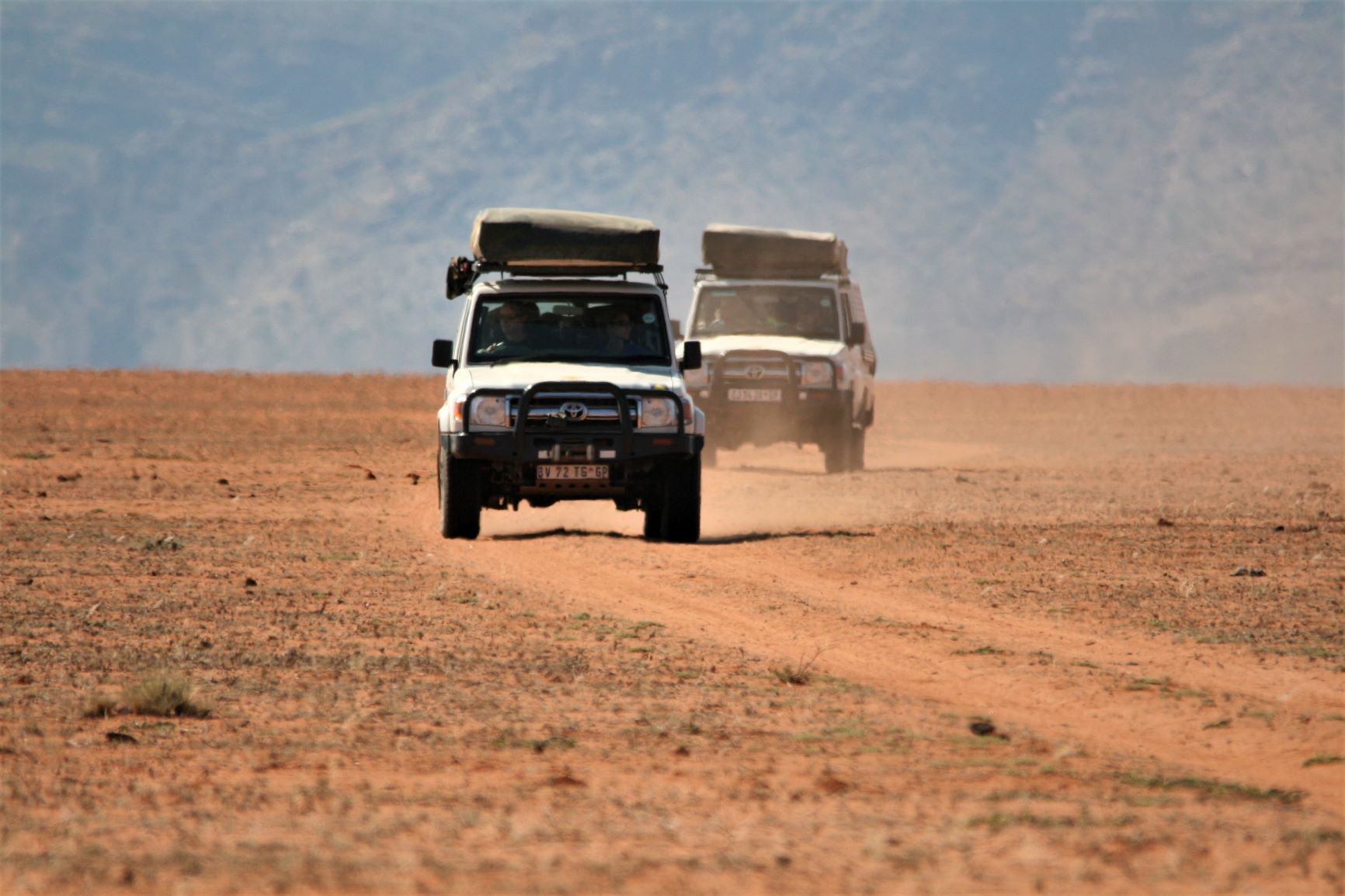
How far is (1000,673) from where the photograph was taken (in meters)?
8.87

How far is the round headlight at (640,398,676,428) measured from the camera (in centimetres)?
1390

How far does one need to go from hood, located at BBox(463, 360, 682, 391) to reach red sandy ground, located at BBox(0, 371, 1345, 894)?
4.25 ft

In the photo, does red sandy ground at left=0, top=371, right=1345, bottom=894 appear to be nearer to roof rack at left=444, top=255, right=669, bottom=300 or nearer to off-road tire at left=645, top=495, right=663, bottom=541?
off-road tire at left=645, top=495, right=663, bottom=541

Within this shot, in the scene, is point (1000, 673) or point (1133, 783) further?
point (1000, 673)

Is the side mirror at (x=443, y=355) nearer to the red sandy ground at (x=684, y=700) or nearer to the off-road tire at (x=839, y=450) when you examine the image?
the red sandy ground at (x=684, y=700)

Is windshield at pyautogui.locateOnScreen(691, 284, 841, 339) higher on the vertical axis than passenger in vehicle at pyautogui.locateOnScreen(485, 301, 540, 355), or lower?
higher

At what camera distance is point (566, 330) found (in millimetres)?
14734

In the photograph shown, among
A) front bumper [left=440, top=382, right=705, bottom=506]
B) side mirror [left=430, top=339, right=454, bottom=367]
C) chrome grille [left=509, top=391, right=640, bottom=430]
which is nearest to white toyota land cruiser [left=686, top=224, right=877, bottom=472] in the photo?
side mirror [left=430, top=339, right=454, bottom=367]

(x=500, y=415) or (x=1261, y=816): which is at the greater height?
(x=500, y=415)

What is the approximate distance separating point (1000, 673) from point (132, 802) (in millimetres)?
4223

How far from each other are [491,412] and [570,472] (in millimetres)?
737

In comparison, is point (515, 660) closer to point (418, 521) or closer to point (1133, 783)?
point (1133, 783)

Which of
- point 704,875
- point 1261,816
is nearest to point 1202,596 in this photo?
point 1261,816

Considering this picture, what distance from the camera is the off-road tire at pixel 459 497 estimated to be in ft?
46.9
